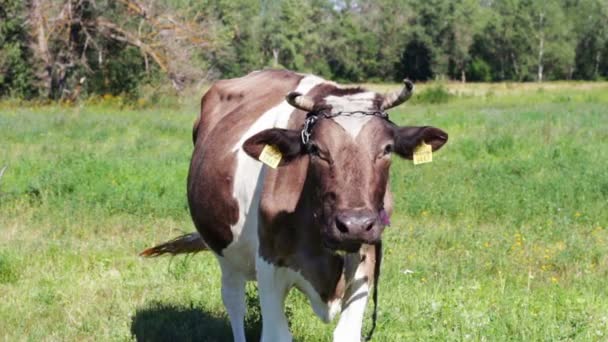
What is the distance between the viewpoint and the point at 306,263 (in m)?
4.50

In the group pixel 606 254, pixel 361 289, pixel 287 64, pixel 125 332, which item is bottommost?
pixel 287 64

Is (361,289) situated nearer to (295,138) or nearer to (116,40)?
(295,138)

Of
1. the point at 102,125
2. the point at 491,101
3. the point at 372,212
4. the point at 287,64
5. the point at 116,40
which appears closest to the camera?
the point at 372,212

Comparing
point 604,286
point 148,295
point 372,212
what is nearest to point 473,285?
point 604,286

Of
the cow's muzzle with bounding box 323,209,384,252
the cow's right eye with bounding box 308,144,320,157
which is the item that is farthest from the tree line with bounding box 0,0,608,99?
the cow's muzzle with bounding box 323,209,384,252

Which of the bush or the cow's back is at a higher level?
the cow's back

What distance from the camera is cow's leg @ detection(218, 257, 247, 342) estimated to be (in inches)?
234

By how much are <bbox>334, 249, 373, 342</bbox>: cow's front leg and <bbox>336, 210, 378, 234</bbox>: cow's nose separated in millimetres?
812

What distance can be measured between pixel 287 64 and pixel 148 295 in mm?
75457

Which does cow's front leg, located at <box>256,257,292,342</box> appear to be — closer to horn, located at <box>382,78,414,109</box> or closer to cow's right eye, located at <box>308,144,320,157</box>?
cow's right eye, located at <box>308,144,320,157</box>

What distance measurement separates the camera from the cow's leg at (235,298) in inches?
234

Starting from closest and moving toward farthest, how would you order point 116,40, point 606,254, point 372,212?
point 372,212 < point 606,254 < point 116,40

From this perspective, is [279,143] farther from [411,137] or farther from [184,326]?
[184,326]

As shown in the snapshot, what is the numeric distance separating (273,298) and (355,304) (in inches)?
17.5
